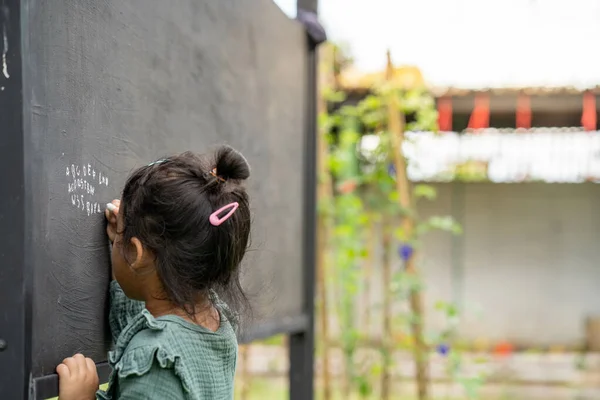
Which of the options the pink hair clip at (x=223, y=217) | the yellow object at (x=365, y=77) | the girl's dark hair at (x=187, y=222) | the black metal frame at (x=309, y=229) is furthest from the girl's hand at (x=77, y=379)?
the yellow object at (x=365, y=77)

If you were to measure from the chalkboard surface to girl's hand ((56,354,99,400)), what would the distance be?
25 mm

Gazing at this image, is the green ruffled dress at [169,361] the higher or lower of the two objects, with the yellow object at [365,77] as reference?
lower

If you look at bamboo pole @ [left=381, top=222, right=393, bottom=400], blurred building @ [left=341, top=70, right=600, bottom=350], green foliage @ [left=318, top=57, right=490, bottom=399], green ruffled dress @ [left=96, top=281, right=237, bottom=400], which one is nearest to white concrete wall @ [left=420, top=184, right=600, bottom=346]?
blurred building @ [left=341, top=70, right=600, bottom=350]

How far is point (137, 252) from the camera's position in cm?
151

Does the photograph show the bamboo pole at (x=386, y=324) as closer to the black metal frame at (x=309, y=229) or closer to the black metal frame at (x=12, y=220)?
the black metal frame at (x=309, y=229)

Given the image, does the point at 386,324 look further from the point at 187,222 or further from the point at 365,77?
the point at 187,222

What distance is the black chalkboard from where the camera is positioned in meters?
1.44

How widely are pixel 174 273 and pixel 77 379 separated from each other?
24cm

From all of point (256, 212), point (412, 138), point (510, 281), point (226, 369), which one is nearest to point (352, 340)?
point (412, 138)

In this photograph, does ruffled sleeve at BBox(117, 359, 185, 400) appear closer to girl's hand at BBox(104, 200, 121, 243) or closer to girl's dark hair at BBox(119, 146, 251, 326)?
girl's dark hair at BBox(119, 146, 251, 326)

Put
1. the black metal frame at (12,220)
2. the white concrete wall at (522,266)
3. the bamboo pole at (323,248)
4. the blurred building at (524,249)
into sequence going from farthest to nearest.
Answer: the white concrete wall at (522,266)
the blurred building at (524,249)
the bamboo pole at (323,248)
the black metal frame at (12,220)

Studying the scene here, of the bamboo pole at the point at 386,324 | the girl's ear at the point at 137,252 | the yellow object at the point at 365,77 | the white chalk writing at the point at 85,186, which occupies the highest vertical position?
the yellow object at the point at 365,77

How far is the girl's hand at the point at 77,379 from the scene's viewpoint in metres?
1.46

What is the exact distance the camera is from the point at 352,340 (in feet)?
16.5
